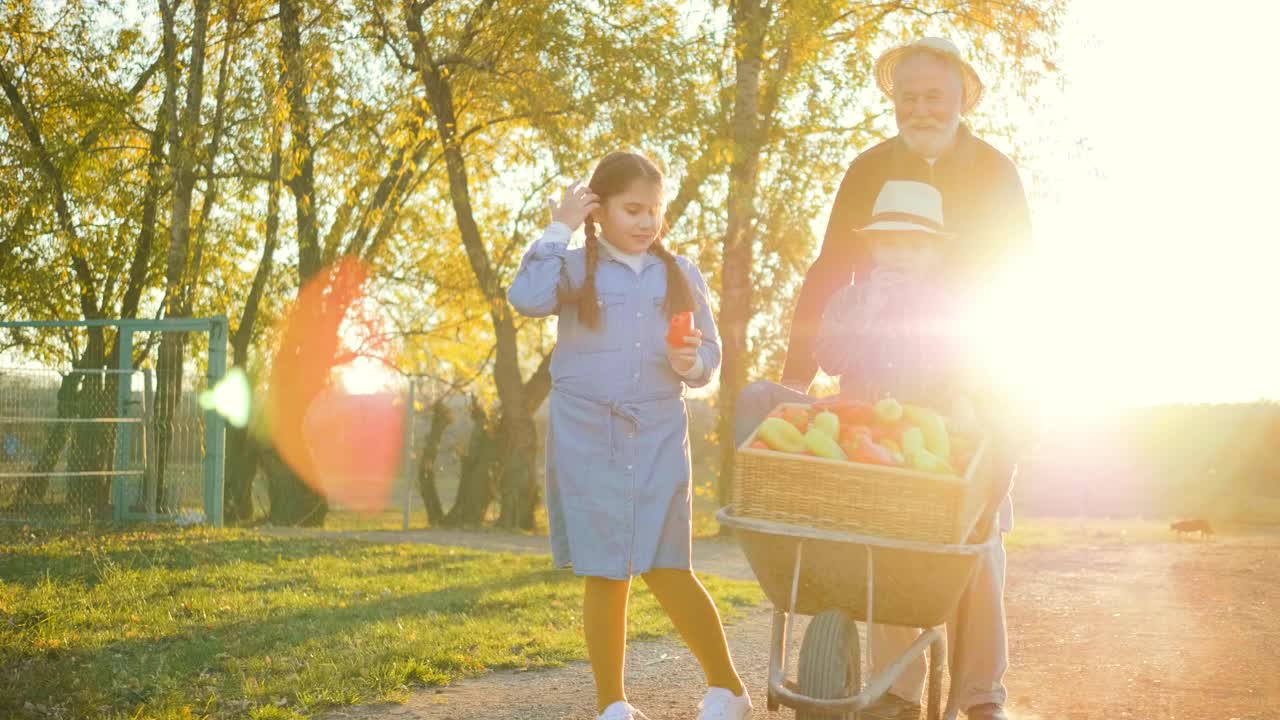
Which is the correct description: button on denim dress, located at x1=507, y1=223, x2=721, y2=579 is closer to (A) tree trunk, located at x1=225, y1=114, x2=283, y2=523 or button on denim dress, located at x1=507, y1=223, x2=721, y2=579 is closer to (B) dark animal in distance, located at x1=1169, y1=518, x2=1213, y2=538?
(B) dark animal in distance, located at x1=1169, y1=518, x2=1213, y2=538

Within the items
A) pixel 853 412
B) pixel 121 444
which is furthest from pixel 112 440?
pixel 853 412

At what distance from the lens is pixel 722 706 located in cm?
405

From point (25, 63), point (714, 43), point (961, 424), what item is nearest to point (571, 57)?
point (714, 43)

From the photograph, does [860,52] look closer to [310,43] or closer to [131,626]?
[310,43]

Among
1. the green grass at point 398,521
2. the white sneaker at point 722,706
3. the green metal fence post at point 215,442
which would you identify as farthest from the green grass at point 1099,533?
the white sneaker at point 722,706

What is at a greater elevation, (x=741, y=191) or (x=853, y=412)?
(x=741, y=191)

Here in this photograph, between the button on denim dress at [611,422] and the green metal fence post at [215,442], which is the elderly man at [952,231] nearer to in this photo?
the button on denim dress at [611,422]

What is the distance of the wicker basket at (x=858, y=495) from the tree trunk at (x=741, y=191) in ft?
36.5

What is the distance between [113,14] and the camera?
19125 millimetres

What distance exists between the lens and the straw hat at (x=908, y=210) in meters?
3.86

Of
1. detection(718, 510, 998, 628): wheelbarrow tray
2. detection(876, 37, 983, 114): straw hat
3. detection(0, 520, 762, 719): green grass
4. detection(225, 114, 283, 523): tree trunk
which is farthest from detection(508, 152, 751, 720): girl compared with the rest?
detection(225, 114, 283, 523): tree trunk

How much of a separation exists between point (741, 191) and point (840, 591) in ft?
39.4

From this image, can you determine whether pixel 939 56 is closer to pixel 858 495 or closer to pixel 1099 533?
pixel 858 495

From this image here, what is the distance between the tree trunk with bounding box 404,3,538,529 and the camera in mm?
17234
